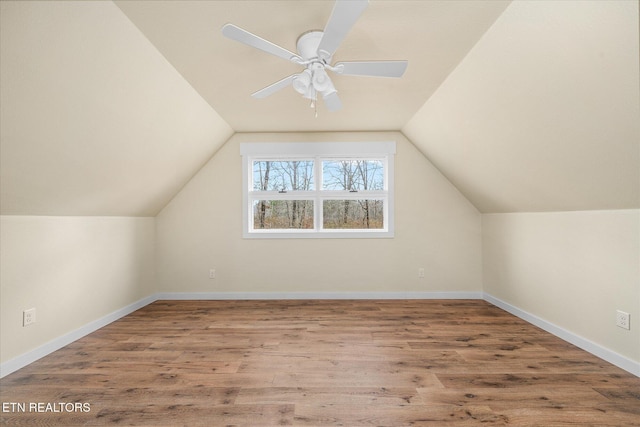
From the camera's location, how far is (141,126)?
2.47m

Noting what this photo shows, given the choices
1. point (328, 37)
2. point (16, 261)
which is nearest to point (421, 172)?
point (328, 37)

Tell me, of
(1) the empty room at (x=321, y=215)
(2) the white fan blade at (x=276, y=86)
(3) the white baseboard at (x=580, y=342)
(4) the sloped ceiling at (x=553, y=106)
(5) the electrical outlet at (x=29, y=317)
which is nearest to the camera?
(4) the sloped ceiling at (x=553, y=106)

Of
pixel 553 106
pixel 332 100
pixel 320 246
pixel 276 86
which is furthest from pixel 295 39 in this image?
pixel 320 246

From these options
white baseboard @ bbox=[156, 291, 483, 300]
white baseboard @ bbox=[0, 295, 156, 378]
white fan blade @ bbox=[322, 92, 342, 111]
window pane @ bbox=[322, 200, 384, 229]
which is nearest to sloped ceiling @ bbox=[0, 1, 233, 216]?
white baseboard @ bbox=[0, 295, 156, 378]

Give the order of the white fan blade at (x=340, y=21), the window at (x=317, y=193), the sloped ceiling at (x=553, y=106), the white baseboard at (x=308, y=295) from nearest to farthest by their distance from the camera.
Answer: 1. the white fan blade at (x=340, y=21)
2. the sloped ceiling at (x=553, y=106)
3. the white baseboard at (x=308, y=295)
4. the window at (x=317, y=193)

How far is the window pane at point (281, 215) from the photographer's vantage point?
4.23 m

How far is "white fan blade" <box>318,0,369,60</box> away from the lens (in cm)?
130

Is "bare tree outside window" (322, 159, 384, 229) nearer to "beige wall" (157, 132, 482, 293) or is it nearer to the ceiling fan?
"beige wall" (157, 132, 482, 293)

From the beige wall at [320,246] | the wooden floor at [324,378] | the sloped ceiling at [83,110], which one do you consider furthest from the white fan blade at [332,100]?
the wooden floor at [324,378]

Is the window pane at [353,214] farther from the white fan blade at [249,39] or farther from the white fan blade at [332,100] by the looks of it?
the white fan blade at [249,39]

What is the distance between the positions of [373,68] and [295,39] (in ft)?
1.79

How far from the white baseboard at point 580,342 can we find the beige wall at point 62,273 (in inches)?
171

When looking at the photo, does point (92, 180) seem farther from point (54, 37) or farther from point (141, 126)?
point (54, 37)

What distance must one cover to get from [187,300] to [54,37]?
10.7 feet
